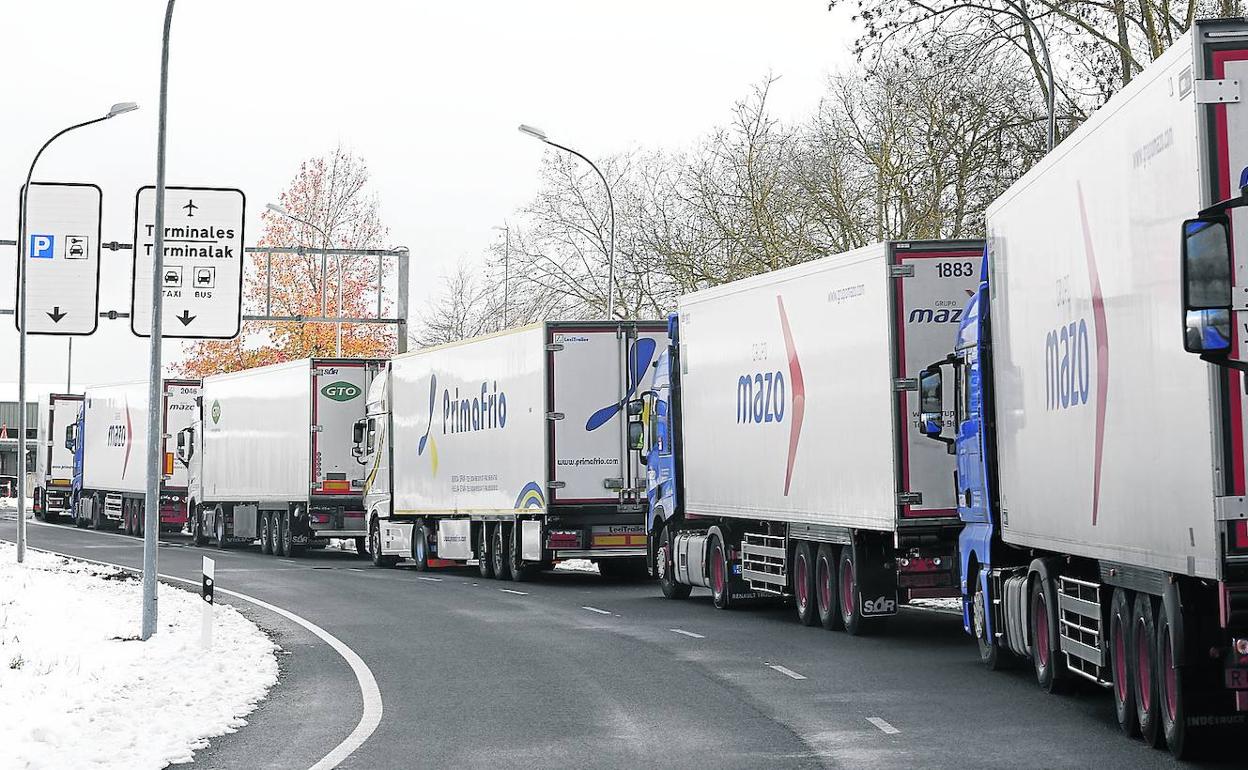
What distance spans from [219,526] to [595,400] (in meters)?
20.9

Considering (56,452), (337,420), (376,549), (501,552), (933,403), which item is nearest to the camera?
(933,403)

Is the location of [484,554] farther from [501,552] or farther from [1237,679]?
[1237,679]

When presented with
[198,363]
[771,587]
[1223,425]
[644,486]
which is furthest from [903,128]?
[198,363]

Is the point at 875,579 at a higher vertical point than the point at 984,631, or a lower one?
higher

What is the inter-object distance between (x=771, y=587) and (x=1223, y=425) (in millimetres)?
11844

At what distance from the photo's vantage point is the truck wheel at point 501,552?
94.0 feet

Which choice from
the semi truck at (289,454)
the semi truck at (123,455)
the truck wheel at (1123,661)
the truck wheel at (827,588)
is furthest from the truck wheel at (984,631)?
the semi truck at (123,455)

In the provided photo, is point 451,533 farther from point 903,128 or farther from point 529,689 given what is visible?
point 529,689

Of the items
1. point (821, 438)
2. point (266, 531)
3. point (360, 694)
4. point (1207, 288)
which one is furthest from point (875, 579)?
point (266, 531)

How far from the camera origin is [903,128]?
115 feet

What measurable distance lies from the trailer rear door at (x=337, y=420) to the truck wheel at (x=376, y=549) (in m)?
2.61

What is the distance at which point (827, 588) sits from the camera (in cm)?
1839

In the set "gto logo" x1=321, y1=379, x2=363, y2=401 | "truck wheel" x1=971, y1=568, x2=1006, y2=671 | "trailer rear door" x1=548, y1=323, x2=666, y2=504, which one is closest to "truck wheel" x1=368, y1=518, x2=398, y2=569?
"gto logo" x1=321, y1=379, x2=363, y2=401

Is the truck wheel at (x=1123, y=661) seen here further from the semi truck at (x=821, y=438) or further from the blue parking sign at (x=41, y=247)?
the blue parking sign at (x=41, y=247)
